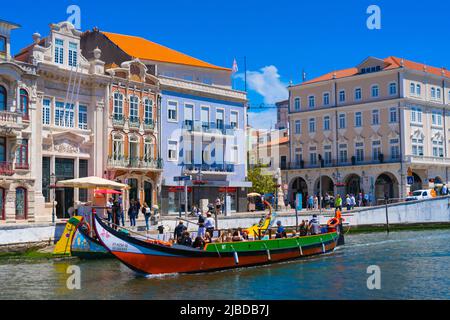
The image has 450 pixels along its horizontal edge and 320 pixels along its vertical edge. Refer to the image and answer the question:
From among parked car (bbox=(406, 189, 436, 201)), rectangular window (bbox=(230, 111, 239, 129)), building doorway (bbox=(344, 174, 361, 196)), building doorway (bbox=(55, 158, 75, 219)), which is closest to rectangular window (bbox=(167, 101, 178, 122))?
rectangular window (bbox=(230, 111, 239, 129))

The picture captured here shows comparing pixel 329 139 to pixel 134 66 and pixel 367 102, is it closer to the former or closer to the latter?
pixel 367 102

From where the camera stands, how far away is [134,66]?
48.0m

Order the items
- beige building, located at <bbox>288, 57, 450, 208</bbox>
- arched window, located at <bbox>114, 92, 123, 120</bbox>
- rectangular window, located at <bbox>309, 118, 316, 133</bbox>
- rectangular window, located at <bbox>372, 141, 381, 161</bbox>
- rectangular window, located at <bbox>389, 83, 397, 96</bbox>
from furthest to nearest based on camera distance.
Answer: rectangular window, located at <bbox>309, 118, 316, 133</bbox>
rectangular window, located at <bbox>372, 141, 381, 161</bbox>
rectangular window, located at <bbox>389, 83, 397, 96</bbox>
beige building, located at <bbox>288, 57, 450, 208</bbox>
arched window, located at <bbox>114, 92, 123, 120</bbox>

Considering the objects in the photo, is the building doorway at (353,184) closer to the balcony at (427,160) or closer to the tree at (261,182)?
the balcony at (427,160)

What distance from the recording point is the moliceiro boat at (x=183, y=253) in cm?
2542

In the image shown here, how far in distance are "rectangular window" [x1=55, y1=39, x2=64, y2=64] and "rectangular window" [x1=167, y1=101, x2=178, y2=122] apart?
34.3ft

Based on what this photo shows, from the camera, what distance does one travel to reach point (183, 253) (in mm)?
26359

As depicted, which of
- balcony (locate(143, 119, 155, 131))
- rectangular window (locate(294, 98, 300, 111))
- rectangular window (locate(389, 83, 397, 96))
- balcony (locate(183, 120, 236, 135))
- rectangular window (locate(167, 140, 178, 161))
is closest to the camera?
balcony (locate(143, 119, 155, 131))

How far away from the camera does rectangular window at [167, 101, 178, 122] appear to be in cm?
5100

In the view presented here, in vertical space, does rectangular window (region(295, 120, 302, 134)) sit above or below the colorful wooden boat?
above

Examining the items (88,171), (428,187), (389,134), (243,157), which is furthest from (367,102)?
(88,171)

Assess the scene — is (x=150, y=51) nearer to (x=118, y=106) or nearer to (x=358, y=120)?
(x=118, y=106)

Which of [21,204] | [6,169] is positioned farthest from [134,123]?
[6,169]

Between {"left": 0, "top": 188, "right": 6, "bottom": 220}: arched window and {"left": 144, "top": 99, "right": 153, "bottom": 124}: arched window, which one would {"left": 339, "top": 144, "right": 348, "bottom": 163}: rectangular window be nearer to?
{"left": 144, "top": 99, "right": 153, "bottom": 124}: arched window
